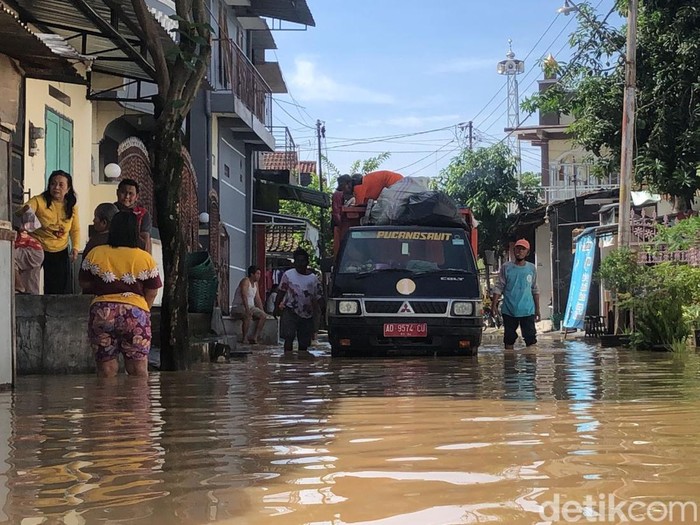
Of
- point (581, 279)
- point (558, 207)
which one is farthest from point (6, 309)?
point (558, 207)

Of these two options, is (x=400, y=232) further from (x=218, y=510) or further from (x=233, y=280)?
(x=233, y=280)

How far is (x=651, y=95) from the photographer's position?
20.6 meters

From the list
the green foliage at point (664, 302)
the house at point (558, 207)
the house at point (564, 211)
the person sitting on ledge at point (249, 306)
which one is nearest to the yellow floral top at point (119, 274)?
the green foliage at point (664, 302)

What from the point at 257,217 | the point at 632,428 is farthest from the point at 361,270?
the point at 257,217

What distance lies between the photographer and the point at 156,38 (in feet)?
30.6

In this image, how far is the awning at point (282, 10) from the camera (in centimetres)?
2341

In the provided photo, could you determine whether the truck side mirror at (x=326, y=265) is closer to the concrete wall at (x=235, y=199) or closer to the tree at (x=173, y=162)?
the tree at (x=173, y=162)

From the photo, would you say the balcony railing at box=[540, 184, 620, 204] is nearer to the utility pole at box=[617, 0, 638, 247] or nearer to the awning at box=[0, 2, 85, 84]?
the utility pole at box=[617, 0, 638, 247]

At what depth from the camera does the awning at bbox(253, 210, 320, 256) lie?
27.8 meters

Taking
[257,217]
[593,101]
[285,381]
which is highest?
[593,101]

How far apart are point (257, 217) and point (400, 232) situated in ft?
52.8

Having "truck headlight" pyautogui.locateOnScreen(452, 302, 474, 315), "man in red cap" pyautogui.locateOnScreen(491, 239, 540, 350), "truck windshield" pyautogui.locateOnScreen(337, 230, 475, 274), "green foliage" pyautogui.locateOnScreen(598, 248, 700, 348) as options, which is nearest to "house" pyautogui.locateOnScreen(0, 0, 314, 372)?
"truck windshield" pyautogui.locateOnScreen(337, 230, 475, 274)

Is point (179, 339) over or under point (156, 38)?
under

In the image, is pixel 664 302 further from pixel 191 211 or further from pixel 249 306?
pixel 191 211
